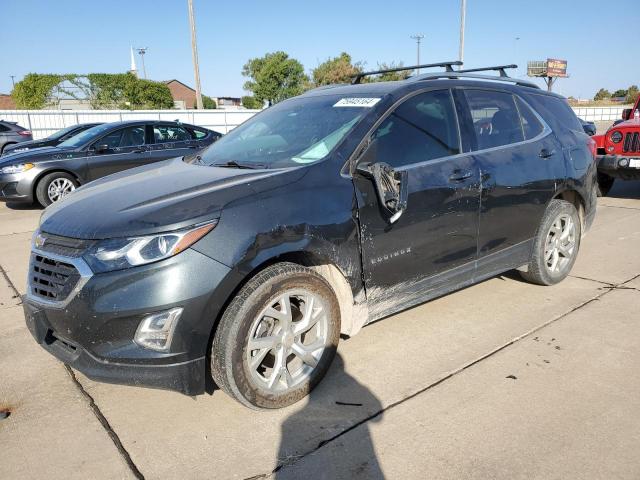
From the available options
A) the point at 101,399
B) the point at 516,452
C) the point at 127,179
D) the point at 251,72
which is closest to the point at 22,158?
the point at 127,179

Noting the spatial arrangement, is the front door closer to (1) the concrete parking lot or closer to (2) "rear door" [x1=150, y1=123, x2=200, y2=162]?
(1) the concrete parking lot

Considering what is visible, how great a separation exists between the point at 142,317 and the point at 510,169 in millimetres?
2852

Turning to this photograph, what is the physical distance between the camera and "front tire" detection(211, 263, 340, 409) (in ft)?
8.19

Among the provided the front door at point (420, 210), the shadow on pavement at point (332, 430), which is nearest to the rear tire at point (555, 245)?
the front door at point (420, 210)

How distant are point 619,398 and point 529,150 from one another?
2.01m

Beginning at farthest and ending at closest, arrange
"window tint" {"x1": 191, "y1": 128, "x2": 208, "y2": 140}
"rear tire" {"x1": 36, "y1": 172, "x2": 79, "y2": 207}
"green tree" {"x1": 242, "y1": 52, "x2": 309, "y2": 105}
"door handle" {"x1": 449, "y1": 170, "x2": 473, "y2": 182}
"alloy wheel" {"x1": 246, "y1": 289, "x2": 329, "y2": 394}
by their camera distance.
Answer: "green tree" {"x1": 242, "y1": 52, "x2": 309, "y2": 105} < "window tint" {"x1": 191, "y1": 128, "x2": 208, "y2": 140} < "rear tire" {"x1": 36, "y1": 172, "x2": 79, "y2": 207} < "door handle" {"x1": 449, "y1": 170, "x2": 473, "y2": 182} < "alloy wheel" {"x1": 246, "y1": 289, "x2": 329, "y2": 394}

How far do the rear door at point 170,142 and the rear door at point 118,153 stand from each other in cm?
19

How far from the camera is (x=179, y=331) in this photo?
7.73 ft

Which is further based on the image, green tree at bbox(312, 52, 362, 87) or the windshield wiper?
green tree at bbox(312, 52, 362, 87)

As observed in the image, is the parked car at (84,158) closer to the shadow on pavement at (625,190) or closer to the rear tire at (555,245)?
the rear tire at (555,245)

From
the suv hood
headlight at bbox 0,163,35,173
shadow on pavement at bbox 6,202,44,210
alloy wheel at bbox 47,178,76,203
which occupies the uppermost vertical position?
the suv hood

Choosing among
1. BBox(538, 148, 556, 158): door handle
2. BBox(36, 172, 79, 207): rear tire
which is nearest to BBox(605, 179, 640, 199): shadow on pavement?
BBox(538, 148, 556, 158): door handle

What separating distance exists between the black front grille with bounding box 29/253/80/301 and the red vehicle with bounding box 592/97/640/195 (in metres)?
8.38

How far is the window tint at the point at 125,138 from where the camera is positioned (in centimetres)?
912
